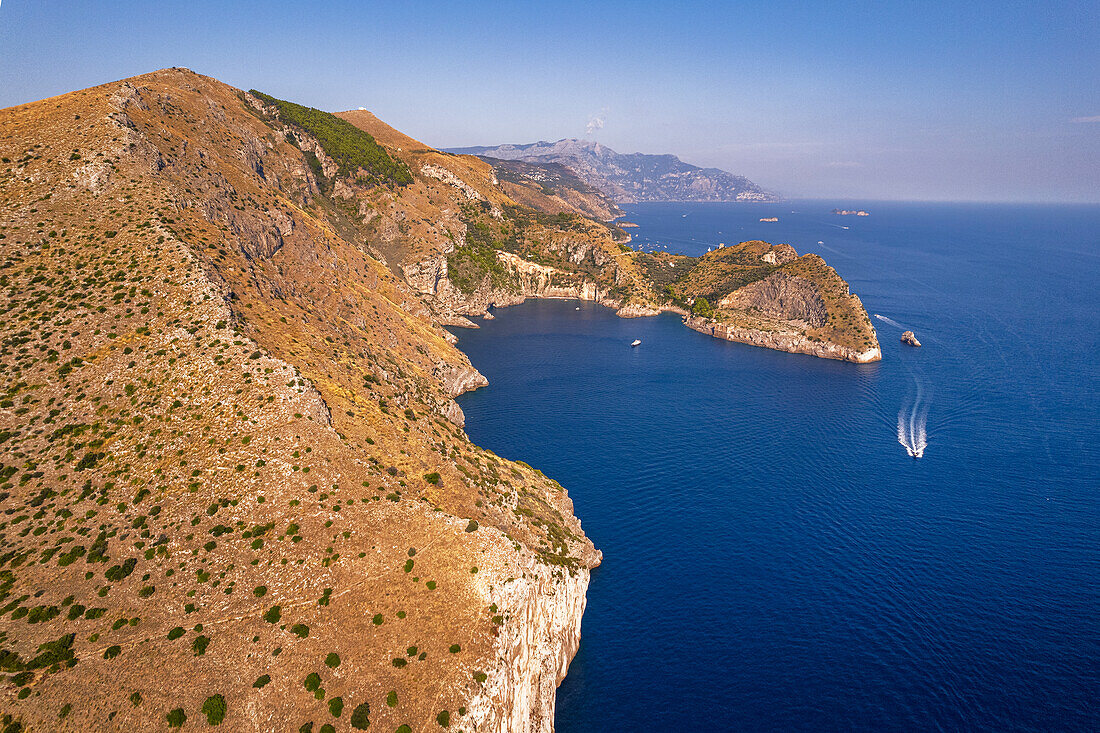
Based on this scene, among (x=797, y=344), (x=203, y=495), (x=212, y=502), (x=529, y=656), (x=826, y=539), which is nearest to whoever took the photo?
(x=529, y=656)

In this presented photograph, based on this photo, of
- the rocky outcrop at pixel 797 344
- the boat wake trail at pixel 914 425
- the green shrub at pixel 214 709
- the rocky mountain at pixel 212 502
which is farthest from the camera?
the rocky outcrop at pixel 797 344

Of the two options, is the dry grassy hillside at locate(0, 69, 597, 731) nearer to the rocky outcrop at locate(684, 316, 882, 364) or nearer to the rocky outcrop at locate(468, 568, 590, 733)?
the rocky outcrop at locate(468, 568, 590, 733)

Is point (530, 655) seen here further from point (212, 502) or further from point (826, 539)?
point (826, 539)

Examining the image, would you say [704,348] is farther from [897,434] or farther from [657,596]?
[657,596]

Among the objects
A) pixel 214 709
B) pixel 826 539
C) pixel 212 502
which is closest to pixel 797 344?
pixel 826 539

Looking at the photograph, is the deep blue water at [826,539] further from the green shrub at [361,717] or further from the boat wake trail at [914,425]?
the green shrub at [361,717]

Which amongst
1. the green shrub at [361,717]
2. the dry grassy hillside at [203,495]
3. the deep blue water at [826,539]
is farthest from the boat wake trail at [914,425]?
the green shrub at [361,717]
